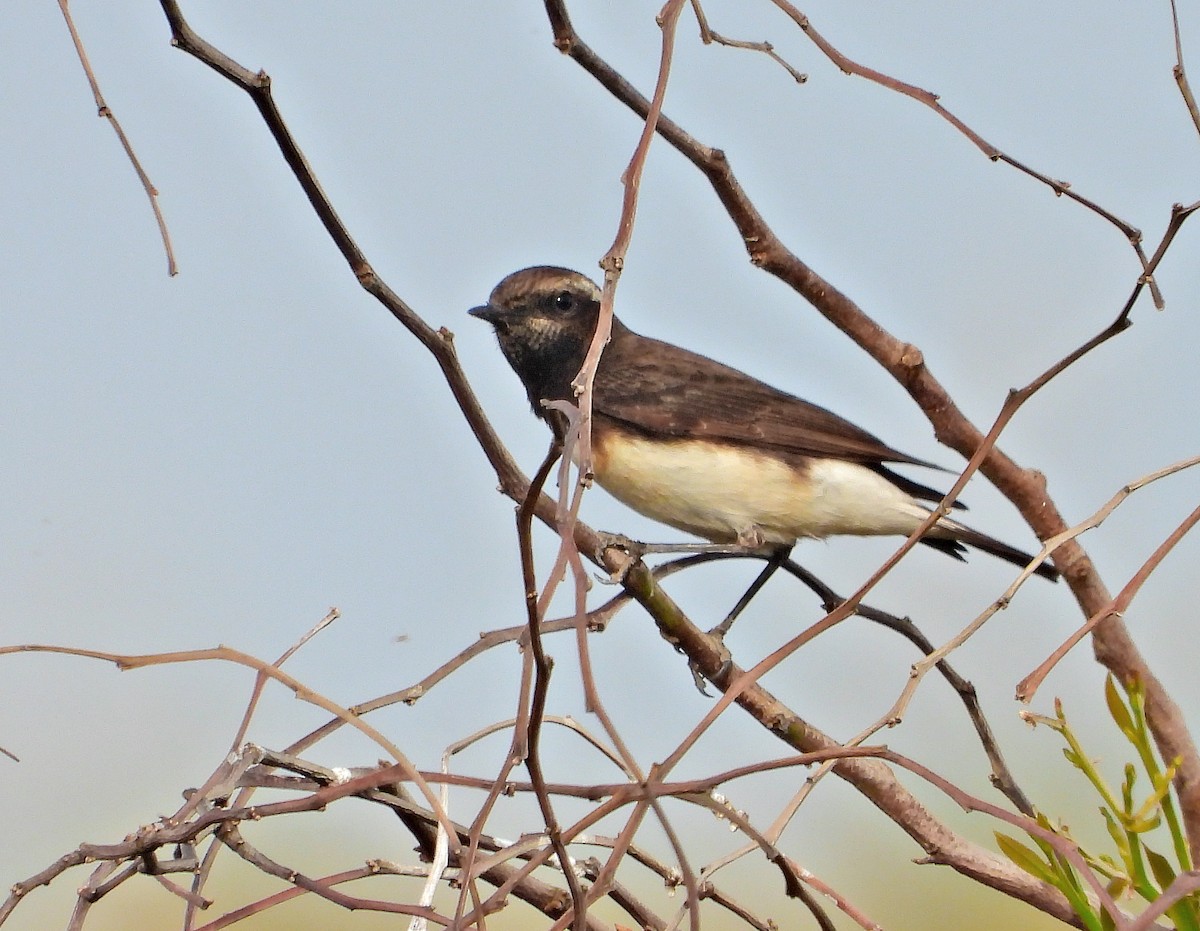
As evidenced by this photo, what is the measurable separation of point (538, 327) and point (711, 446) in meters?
0.60

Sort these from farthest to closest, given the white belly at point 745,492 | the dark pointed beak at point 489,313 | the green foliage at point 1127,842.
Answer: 1. the dark pointed beak at point 489,313
2. the white belly at point 745,492
3. the green foliage at point 1127,842

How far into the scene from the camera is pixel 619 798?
4.07ft

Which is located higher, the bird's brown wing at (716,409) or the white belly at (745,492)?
the bird's brown wing at (716,409)

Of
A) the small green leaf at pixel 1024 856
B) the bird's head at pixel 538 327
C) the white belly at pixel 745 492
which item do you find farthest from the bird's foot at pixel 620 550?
the bird's head at pixel 538 327

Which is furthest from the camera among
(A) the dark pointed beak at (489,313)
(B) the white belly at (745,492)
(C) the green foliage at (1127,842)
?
(A) the dark pointed beak at (489,313)

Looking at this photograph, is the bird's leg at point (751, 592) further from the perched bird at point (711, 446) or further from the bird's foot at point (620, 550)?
the bird's foot at point (620, 550)

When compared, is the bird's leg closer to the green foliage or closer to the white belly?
the white belly

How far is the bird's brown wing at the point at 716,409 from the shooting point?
323 cm

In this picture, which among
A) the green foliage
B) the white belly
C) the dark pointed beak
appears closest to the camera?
the green foliage

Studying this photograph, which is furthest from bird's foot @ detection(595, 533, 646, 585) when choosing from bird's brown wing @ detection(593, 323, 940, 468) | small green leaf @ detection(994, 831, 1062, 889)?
bird's brown wing @ detection(593, 323, 940, 468)

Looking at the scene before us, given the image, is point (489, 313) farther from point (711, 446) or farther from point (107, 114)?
point (107, 114)

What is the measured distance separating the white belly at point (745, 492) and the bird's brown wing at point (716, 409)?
0.04m

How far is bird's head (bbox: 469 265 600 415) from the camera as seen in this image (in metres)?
3.46

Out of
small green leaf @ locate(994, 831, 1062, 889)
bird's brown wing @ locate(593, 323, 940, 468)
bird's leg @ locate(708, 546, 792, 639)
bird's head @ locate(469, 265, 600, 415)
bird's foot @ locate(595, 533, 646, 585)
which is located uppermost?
bird's head @ locate(469, 265, 600, 415)
